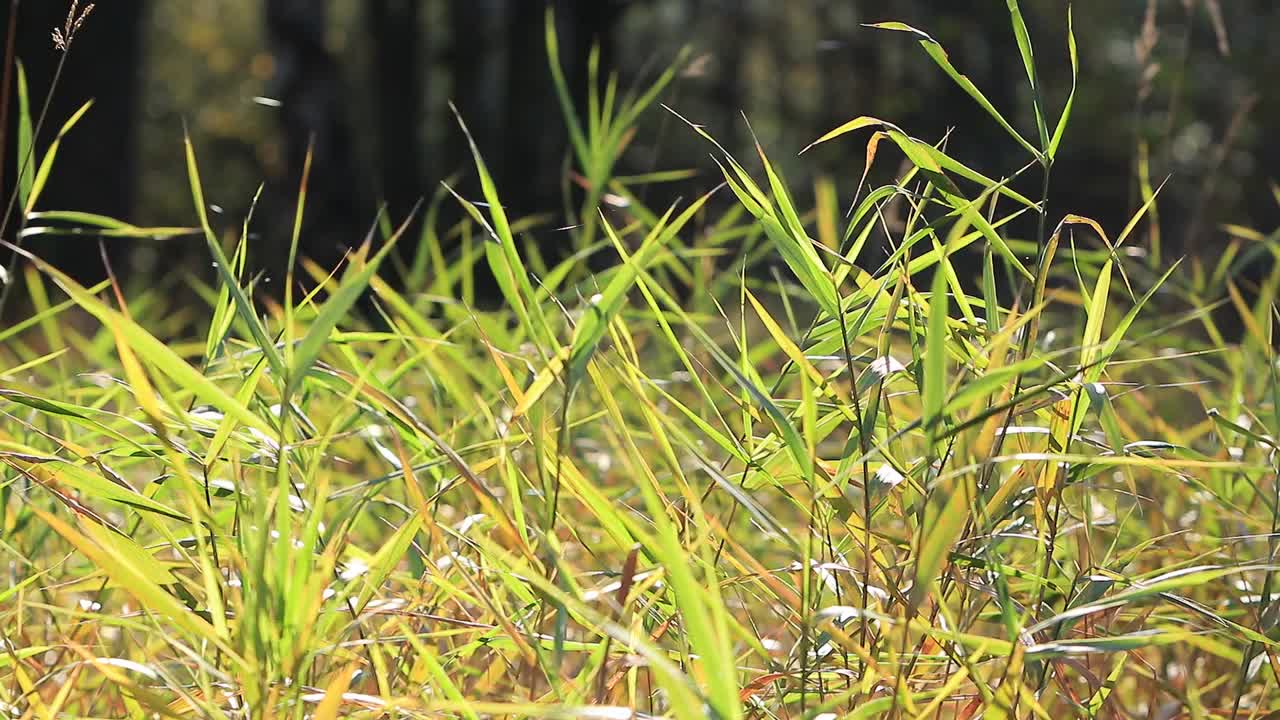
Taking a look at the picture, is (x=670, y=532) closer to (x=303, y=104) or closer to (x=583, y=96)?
(x=303, y=104)

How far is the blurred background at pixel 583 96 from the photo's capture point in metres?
5.07

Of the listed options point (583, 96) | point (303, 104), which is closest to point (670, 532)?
point (303, 104)

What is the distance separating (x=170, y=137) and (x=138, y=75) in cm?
1189

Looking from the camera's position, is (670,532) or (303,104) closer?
(670,532)

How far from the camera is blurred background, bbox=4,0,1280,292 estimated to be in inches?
199

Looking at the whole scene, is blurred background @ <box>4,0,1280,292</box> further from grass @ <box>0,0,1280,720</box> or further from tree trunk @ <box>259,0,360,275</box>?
grass @ <box>0,0,1280,720</box>

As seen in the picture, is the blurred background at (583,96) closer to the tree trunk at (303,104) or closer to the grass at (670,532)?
the tree trunk at (303,104)

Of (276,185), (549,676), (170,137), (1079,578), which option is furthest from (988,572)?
(170,137)

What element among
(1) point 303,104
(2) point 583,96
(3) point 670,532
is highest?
(3) point 670,532

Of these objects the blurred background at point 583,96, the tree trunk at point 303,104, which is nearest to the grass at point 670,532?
the blurred background at point 583,96

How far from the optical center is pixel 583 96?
266 inches

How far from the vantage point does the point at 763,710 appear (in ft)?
2.65

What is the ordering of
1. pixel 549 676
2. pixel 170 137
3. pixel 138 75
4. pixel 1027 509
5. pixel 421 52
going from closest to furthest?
pixel 549 676
pixel 1027 509
pixel 138 75
pixel 421 52
pixel 170 137

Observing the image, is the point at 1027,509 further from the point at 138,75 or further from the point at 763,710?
the point at 138,75
